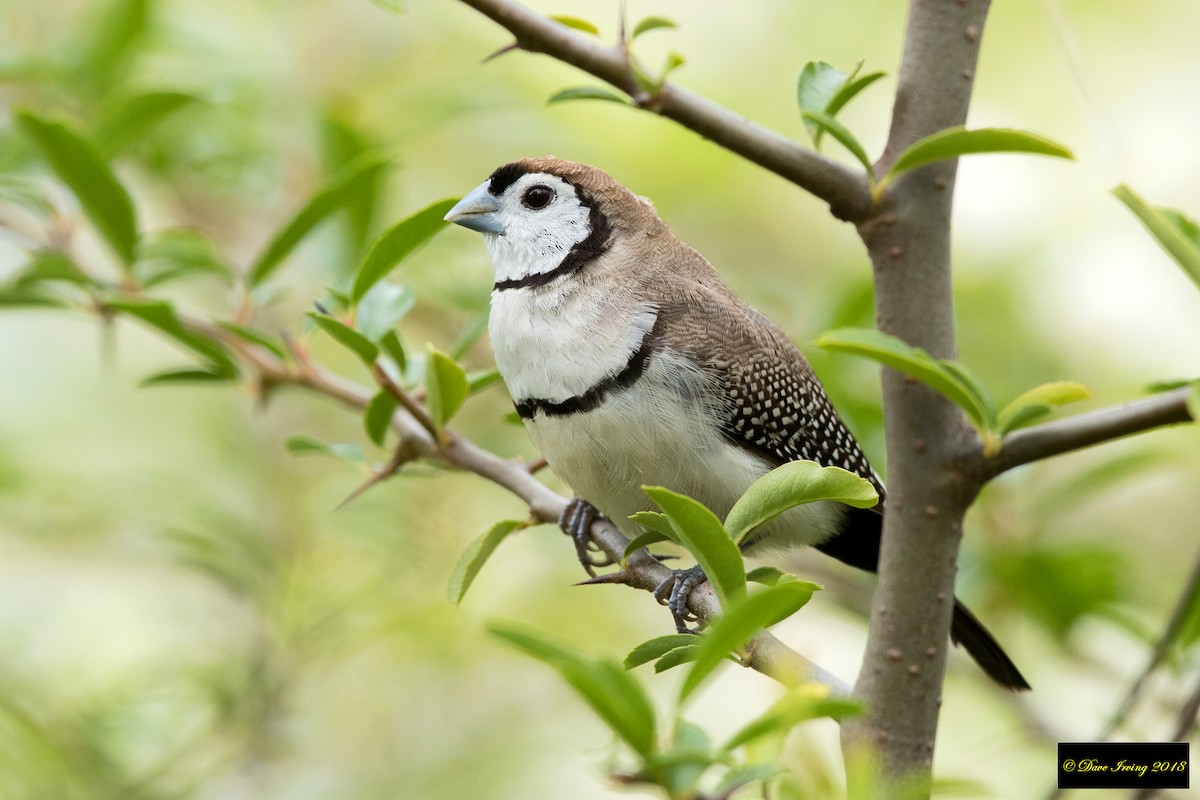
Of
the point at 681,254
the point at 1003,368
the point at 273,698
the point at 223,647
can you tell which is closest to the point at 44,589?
the point at 223,647

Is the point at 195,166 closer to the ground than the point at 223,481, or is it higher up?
higher up

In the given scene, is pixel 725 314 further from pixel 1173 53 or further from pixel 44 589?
pixel 1173 53

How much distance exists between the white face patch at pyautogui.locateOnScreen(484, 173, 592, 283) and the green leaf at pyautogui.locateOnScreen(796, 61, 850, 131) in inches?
38.7

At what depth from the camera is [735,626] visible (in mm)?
1362

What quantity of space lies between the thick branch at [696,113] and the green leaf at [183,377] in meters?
1.15

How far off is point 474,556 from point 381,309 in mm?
616

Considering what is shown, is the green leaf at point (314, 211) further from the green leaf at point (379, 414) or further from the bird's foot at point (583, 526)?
the bird's foot at point (583, 526)

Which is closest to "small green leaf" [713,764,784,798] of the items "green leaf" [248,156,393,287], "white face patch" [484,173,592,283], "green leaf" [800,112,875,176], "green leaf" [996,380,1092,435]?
"green leaf" [996,380,1092,435]

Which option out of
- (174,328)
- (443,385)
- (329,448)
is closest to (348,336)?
(443,385)

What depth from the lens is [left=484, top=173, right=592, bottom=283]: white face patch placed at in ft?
10.3

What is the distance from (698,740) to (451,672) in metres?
3.10

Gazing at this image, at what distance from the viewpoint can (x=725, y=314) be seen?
299 cm
